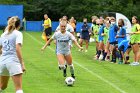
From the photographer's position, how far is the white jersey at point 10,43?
37.4 ft

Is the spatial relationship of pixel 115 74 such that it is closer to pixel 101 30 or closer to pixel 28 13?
pixel 101 30

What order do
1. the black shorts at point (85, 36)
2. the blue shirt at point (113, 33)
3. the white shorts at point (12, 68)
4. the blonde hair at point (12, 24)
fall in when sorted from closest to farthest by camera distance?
the white shorts at point (12, 68) → the blonde hair at point (12, 24) → the blue shirt at point (113, 33) → the black shorts at point (85, 36)

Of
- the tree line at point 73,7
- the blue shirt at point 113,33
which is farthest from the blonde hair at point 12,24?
the tree line at point 73,7

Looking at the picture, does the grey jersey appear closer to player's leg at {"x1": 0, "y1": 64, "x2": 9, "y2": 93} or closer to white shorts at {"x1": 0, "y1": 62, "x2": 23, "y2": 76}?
player's leg at {"x1": 0, "y1": 64, "x2": 9, "y2": 93}

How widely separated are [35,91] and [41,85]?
1.28 metres

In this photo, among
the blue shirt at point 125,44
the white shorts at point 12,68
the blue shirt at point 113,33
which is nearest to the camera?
the white shorts at point 12,68

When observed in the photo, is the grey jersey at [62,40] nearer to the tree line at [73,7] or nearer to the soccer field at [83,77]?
the soccer field at [83,77]

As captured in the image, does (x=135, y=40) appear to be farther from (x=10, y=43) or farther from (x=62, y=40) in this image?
(x=10, y=43)

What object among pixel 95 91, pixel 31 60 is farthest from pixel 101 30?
pixel 95 91

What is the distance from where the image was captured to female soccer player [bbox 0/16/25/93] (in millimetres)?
11352

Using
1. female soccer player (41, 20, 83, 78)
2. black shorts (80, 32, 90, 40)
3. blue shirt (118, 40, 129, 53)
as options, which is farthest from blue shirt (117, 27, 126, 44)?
black shorts (80, 32, 90, 40)

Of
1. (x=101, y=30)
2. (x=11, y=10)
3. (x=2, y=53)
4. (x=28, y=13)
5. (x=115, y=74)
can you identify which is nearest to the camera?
(x=2, y=53)

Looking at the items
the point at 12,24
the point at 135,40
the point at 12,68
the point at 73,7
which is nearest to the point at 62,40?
the point at 12,24

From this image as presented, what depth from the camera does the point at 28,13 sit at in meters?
70.8
